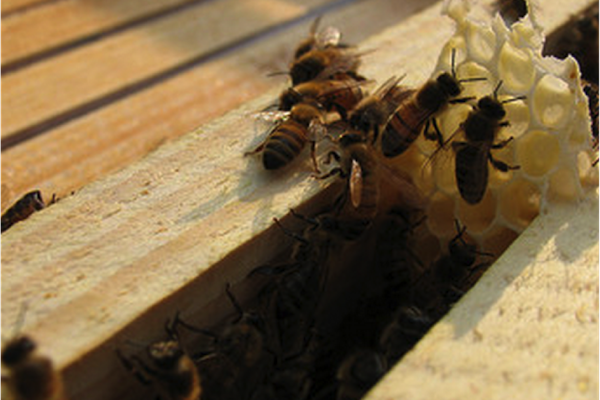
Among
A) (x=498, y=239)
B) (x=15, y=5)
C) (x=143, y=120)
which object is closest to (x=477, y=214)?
(x=498, y=239)

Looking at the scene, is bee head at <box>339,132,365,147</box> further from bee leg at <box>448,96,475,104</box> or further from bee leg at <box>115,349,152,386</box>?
bee leg at <box>115,349,152,386</box>

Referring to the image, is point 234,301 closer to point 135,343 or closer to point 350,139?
point 135,343

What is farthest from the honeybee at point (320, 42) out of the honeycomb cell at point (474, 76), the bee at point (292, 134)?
the honeycomb cell at point (474, 76)

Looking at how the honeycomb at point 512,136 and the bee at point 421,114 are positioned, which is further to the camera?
the bee at point 421,114

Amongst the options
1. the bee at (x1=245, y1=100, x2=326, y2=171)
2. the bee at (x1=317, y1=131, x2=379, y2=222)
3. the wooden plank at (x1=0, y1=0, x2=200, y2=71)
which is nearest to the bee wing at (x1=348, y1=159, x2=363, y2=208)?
the bee at (x1=317, y1=131, x2=379, y2=222)

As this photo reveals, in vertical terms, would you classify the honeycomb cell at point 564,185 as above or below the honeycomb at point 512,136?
below

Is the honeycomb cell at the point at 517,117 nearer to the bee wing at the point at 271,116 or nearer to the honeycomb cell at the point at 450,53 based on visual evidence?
the honeycomb cell at the point at 450,53
